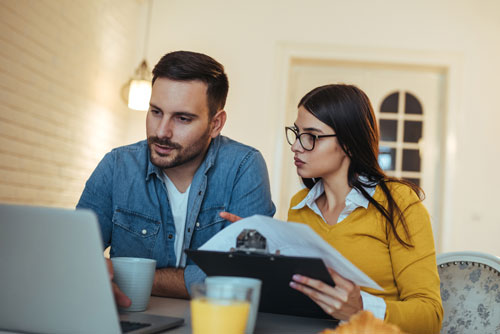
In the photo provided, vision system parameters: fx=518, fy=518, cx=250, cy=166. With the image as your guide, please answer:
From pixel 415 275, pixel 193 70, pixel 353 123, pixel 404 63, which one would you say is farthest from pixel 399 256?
pixel 404 63

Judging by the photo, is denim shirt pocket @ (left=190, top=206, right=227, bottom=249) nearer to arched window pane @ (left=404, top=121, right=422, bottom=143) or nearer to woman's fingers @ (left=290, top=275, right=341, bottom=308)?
woman's fingers @ (left=290, top=275, right=341, bottom=308)

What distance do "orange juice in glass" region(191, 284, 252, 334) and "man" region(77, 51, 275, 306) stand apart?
797 millimetres

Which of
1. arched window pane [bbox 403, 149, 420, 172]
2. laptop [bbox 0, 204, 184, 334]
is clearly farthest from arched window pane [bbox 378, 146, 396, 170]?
laptop [bbox 0, 204, 184, 334]

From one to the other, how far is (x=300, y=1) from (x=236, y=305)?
357cm

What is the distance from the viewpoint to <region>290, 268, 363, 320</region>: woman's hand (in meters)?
0.87

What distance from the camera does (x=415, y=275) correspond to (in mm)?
1200

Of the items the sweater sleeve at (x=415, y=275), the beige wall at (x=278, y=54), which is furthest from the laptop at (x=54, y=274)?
the beige wall at (x=278, y=54)

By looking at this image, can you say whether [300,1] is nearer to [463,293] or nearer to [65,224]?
[463,293]

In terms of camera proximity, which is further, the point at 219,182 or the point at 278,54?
the point at 278,54

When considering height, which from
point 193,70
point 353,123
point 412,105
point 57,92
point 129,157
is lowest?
point 129,157

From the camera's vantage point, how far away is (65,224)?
0.68m

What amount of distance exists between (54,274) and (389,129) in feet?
11.5

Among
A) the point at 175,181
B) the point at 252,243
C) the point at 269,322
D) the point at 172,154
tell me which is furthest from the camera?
the point at 175,181

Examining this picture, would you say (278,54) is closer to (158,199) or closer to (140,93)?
(140,93)
